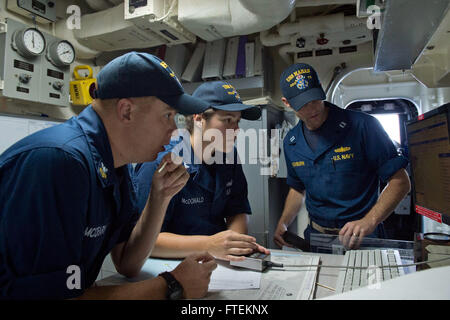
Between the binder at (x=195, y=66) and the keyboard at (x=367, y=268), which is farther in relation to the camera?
the binder at (x=195, y=66)

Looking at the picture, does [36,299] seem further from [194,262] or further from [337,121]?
[337,121]

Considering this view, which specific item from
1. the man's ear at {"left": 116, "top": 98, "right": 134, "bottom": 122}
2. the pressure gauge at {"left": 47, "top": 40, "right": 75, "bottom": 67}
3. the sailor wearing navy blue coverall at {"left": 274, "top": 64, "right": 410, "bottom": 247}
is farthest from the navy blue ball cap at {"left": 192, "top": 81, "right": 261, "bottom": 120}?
the pressure gauge at {"left": 47, "top": 40, "right": 75, "bottom": 67}

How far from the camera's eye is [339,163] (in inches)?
66.7

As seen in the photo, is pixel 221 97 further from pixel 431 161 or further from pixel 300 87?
pixel 431 161

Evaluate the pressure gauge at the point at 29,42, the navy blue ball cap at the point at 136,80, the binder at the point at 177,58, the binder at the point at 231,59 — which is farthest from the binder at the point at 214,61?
the navy blue ball cap at the point at 136,80

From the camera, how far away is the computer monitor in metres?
0.95

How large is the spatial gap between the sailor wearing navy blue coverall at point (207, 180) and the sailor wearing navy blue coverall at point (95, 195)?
0.66 ft

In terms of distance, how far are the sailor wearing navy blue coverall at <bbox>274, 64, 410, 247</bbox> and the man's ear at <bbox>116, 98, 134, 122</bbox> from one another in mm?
1056

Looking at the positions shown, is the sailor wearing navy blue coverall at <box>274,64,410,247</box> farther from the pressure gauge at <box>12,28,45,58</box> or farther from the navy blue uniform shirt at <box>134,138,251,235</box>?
the pressure gauge at <box>12,28,45,58</box>

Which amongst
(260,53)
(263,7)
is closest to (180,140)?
(263,7)

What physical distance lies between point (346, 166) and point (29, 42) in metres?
2.43

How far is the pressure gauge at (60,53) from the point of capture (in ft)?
8.29

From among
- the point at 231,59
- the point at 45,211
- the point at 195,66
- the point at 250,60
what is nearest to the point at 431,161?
the point at 45,211

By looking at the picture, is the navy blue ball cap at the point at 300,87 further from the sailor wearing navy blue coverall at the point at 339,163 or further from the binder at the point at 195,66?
the binder at the point at 195,66
